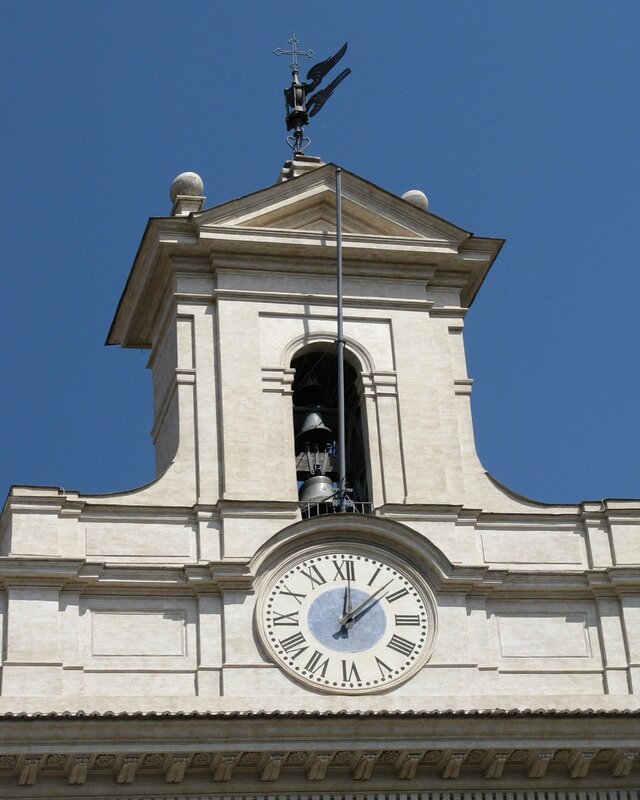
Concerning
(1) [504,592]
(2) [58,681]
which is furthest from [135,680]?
(1) [504,592]

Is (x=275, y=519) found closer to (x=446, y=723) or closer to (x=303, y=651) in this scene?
(x=303, y=651)

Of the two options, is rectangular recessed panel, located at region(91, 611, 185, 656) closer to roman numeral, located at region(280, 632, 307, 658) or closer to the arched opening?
roman numeral, located at region(280, 632, 307, 658)

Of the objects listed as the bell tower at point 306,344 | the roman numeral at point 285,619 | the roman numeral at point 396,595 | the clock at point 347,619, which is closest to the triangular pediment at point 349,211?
the bell tower at point 306,344

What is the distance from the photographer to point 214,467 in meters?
25.4

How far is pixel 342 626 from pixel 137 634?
211 centimetres

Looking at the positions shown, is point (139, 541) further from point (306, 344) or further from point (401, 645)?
point (306, 344)

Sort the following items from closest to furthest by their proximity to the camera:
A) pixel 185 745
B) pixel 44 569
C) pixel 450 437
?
pixel 185 745 < pixel 44 569 < pixel 450 437

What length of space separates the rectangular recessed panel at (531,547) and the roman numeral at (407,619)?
113 centimetres

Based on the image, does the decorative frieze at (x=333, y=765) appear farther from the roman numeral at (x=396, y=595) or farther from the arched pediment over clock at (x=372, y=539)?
the arched pediment over clock at (x=372, y=539)

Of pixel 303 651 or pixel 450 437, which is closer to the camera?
pixel 303 651

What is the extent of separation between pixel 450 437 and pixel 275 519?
238 cm

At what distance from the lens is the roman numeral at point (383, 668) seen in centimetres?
2417

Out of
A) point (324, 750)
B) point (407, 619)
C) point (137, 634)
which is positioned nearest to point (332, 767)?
point (324, 750)

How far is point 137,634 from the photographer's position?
24.1 m
